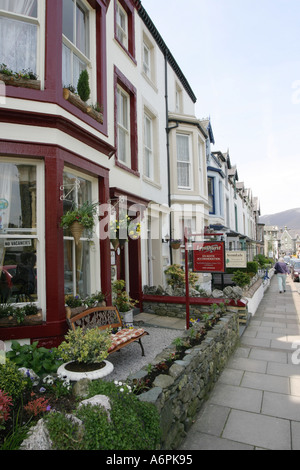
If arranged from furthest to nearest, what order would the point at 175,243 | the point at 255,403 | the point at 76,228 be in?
1. the point at 175,243
2. the point at 76,228
3. the point at 255,403

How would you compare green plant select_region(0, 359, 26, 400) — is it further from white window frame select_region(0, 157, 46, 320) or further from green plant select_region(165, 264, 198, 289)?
green plant select_region(165, 264, 198, 289)

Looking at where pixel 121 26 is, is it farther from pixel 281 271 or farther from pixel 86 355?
pixel 281 271

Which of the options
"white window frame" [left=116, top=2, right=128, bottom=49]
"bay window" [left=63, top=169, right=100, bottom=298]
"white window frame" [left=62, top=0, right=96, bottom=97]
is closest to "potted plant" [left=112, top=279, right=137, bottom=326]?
"bay window" [left=63, top=169, right=100, bottom=298]

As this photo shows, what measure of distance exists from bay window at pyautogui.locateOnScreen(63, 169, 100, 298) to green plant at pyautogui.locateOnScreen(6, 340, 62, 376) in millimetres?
1626

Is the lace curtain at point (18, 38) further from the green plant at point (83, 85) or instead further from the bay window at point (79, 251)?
the bay window at point (79, 251)

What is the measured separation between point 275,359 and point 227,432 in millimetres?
3031

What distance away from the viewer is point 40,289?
4941 mm

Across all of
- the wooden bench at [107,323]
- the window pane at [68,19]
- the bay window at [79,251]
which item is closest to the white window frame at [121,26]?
the window pane at [68,19]

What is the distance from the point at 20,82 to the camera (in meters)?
4.84

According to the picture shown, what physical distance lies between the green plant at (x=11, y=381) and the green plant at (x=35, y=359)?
813 millimetres

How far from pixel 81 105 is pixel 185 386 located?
509cm

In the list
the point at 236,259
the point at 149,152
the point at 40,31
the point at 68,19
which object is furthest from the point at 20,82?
the point at 236,259

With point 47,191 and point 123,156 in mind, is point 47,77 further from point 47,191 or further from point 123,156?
point 123,156

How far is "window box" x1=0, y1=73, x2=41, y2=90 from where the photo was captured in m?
4.75
